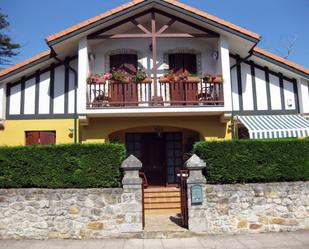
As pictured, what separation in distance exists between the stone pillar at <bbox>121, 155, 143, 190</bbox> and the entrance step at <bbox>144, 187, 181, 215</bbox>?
4013 mm

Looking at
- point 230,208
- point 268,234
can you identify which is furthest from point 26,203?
point 268,234

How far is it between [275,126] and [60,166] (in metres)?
9.40

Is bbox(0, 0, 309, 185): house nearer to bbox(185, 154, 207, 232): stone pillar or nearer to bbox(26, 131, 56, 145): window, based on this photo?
bbox(26, 131, 56, 145): window

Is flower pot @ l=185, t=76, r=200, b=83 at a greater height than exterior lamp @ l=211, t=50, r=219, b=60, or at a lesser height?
lesser

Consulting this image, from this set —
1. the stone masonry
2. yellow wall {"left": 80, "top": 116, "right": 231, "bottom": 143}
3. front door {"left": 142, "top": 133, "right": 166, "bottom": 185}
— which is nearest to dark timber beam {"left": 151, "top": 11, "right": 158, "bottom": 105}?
yellow wall {"left": 80, "top": 116, "right": 231, "bottom": 143}

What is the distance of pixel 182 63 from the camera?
56.7 feet

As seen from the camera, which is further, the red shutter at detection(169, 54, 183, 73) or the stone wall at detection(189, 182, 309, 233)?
the red shutter at detection(169, 54, 183, 73)

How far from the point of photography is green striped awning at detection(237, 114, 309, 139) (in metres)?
14.4

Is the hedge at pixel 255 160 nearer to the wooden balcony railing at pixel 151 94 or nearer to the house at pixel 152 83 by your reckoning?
the house at pixel 152 83

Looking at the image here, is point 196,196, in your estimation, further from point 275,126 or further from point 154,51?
point 154,51

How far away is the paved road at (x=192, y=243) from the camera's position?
391 inches

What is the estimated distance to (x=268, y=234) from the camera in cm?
1118

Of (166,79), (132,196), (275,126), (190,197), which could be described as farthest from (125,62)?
(190,197)

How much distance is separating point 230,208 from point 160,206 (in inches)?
186
